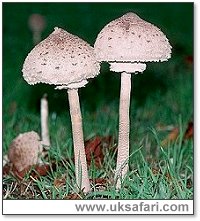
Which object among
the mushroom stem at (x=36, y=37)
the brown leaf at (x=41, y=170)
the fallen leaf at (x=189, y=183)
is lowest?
the fallen leaf at (x=189, y=183)

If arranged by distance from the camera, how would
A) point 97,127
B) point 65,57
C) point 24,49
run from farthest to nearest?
point 24,49 → point 97,127 → point 65,57

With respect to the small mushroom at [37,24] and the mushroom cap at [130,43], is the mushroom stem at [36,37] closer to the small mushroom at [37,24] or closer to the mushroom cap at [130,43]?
the small mushroom at [37,24]

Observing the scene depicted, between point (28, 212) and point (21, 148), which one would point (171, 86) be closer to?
point (21, 148)

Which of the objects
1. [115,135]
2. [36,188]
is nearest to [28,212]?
[36,188]

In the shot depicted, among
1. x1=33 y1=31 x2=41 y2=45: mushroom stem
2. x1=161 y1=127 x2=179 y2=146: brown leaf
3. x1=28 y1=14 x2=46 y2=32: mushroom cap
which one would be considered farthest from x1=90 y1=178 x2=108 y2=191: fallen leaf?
x1=28 y1=14 x2=46 y2=32: mushroom cap

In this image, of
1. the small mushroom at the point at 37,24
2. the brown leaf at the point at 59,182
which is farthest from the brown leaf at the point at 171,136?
the small mushroom at the point at 37,24

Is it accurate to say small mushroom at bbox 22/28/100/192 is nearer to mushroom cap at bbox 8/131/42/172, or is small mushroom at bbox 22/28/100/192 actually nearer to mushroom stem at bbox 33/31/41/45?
mushroom cap at bbox 8/131/42/172
